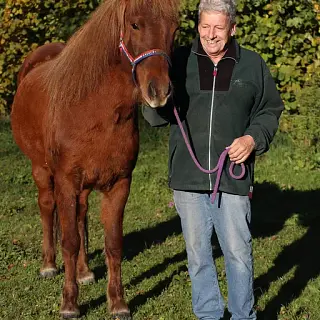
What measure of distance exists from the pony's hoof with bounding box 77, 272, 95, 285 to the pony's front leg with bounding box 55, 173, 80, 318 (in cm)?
74

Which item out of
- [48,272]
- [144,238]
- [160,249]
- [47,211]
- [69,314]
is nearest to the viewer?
[69,314]

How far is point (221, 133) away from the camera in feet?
12.5

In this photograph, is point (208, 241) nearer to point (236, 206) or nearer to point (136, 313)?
point (236, 206)

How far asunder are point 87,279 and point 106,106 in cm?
176

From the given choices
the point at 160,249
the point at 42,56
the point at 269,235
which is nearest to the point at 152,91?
the point at 160,249

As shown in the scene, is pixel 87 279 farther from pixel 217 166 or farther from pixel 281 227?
pixel 281 227

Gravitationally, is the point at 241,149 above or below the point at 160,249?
above

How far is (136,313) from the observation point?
491cm

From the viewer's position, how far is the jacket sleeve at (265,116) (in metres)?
3.79

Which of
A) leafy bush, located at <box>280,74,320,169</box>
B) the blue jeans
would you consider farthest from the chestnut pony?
leafy bush, located at <box>280,74,320,169</box>

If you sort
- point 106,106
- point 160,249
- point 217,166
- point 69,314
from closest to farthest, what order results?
point 217,166
point 106,106
point 69,314
point 160,249

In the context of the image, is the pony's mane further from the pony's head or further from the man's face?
the man's face

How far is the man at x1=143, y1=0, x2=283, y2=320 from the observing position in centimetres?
378

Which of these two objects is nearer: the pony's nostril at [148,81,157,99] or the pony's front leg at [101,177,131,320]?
the pony's nostril at [148,81,157,99]
